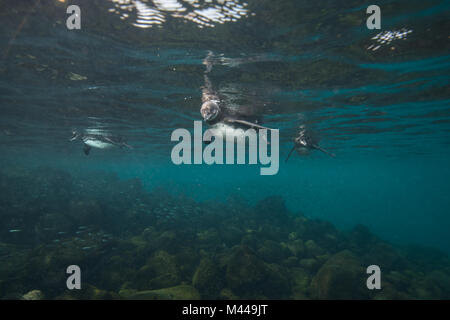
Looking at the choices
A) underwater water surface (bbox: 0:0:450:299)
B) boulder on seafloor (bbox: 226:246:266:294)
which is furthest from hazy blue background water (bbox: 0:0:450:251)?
boulder on seafloor (bbox: 226:246:266:294)

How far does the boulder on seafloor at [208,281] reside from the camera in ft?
27.3

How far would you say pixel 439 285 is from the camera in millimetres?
12094

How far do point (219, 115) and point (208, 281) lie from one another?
6319 millimetres

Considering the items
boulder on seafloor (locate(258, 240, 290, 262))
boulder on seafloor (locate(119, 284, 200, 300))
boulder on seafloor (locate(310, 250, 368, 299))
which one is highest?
boulder on seafloor (locate(119, 284, 200, 300))

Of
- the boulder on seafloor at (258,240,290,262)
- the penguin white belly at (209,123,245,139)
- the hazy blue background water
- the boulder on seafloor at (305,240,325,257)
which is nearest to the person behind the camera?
the hazy blue background water

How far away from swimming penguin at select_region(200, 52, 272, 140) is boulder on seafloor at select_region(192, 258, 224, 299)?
5.63 m

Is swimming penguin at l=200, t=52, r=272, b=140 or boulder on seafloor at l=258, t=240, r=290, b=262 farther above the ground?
swimming penguin at l=200, t=52, r=272, b=140

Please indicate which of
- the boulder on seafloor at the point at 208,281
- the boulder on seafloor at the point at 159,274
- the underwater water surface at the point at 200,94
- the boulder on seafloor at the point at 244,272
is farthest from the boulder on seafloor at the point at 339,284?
the boulder on seafloor at the point at 159,274

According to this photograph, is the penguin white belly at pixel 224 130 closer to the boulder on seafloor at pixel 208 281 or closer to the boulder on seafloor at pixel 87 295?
the boulder on seafloor at pixel 208 281

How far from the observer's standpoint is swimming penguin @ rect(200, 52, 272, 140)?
670 centimetres

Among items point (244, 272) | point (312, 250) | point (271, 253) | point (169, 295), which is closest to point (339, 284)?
point (244, 272)

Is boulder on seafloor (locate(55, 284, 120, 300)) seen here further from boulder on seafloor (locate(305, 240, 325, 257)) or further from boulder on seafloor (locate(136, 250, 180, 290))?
boulder on seafloor (locate(305, 240, 325, 257))

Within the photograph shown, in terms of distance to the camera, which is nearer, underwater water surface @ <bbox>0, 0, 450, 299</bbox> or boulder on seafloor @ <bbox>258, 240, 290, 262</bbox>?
underwater water surface @ <bbox>0, 0, 450, 299</bbox>
